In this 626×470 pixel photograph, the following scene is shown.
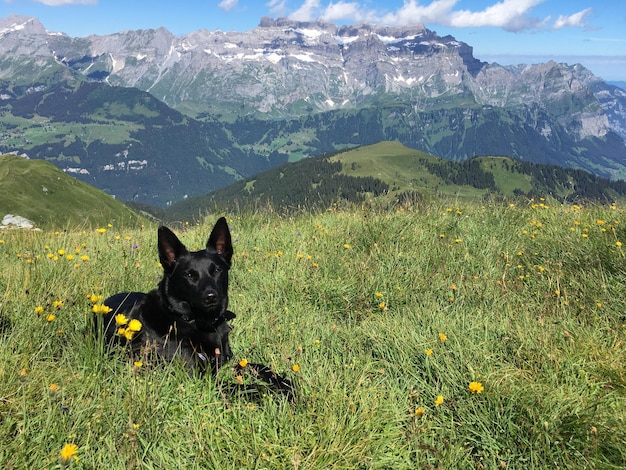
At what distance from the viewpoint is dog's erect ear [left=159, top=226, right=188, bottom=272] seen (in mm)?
4770

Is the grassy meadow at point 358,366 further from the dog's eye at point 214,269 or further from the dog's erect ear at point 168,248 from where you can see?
the dog's erect ear at point 168,248

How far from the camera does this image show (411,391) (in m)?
4.04

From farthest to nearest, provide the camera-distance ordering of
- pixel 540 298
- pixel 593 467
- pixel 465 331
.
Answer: pixel 540 298 < pixel 465 331 < pixel 593 467

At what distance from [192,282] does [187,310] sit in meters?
0.36

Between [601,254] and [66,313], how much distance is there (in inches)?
307

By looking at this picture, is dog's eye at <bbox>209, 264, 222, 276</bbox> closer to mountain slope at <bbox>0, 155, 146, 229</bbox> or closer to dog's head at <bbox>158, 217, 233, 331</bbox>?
dog's head at <bbox>158, 217, 233, 331</bbox>

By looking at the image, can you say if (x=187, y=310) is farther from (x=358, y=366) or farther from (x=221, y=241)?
(x=358, y=366)

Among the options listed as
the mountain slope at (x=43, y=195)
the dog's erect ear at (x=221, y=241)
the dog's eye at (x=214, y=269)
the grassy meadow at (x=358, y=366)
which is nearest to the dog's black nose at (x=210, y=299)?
the dog's eye at (x=214, y=269)

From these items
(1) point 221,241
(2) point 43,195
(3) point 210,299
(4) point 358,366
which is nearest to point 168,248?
(1) point 221,241

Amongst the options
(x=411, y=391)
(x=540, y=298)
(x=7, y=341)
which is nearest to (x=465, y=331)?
(x=411, y=391)

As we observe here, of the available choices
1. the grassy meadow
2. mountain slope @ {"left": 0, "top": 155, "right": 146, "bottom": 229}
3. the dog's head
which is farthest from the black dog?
mountain slope @ {"left": 0, "top": 155, "right": 146, "bottom": 229}

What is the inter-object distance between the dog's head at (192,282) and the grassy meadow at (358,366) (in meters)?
0.66

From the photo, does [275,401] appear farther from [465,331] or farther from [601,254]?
[601,254]

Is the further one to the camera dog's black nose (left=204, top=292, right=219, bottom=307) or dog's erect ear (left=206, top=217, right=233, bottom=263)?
dog's erect ear (left=206, top=217, right=233, bottom=263)
